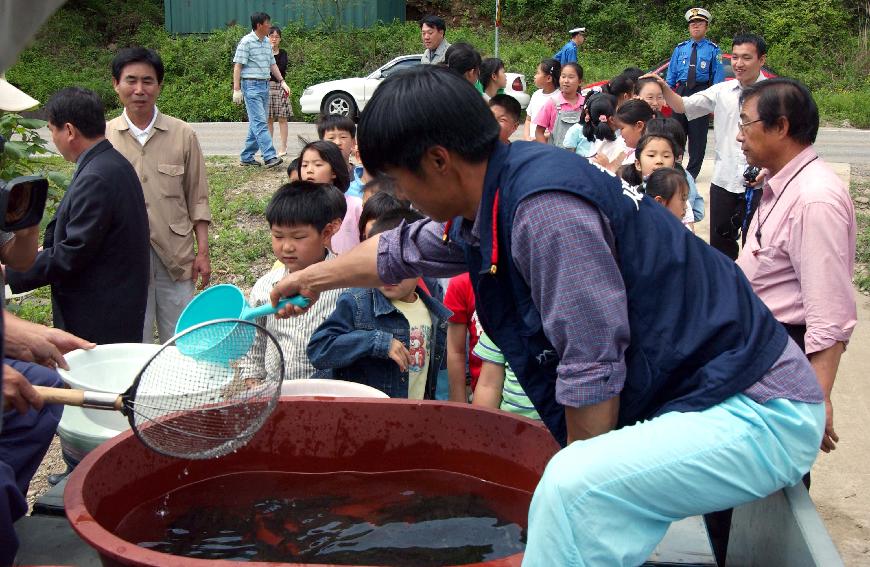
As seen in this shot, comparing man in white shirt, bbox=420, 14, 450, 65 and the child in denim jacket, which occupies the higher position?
man in white shirt, bbox=420, 14, 450, 65

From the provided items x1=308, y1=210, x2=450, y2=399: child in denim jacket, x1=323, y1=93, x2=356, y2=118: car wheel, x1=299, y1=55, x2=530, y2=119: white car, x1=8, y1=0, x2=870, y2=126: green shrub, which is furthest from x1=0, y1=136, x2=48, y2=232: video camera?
x1=8, y1=0, x2=870, y2=126: green shrub

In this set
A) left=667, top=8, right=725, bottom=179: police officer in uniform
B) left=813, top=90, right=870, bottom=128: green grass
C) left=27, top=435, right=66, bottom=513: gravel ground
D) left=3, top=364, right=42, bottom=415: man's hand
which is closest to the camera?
left=3, top=364, right=42, bottom=415: man's hand

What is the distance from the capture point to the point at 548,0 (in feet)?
87.5

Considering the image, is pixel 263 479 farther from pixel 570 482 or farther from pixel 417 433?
pixel 570 482

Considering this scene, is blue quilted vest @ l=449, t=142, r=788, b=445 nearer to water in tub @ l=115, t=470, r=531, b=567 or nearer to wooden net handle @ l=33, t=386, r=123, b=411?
water in tub @ l=115, t=470, r=531, b=567

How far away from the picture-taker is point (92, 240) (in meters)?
4.29

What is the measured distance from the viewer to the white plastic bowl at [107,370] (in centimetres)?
331

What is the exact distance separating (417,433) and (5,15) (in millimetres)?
2200

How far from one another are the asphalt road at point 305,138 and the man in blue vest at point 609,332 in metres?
10.7

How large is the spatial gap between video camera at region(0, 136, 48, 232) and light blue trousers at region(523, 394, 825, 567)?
1.93m

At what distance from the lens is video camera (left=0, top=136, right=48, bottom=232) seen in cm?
278

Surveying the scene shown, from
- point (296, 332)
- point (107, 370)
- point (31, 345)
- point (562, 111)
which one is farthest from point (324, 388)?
point (562, 111)

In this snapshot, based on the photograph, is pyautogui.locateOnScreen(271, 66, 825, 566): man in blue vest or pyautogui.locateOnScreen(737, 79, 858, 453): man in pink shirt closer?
pyautogui.locateOnScreen(271, 66, 825, 566): man in blue vest

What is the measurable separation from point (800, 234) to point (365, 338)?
1.68 meters
